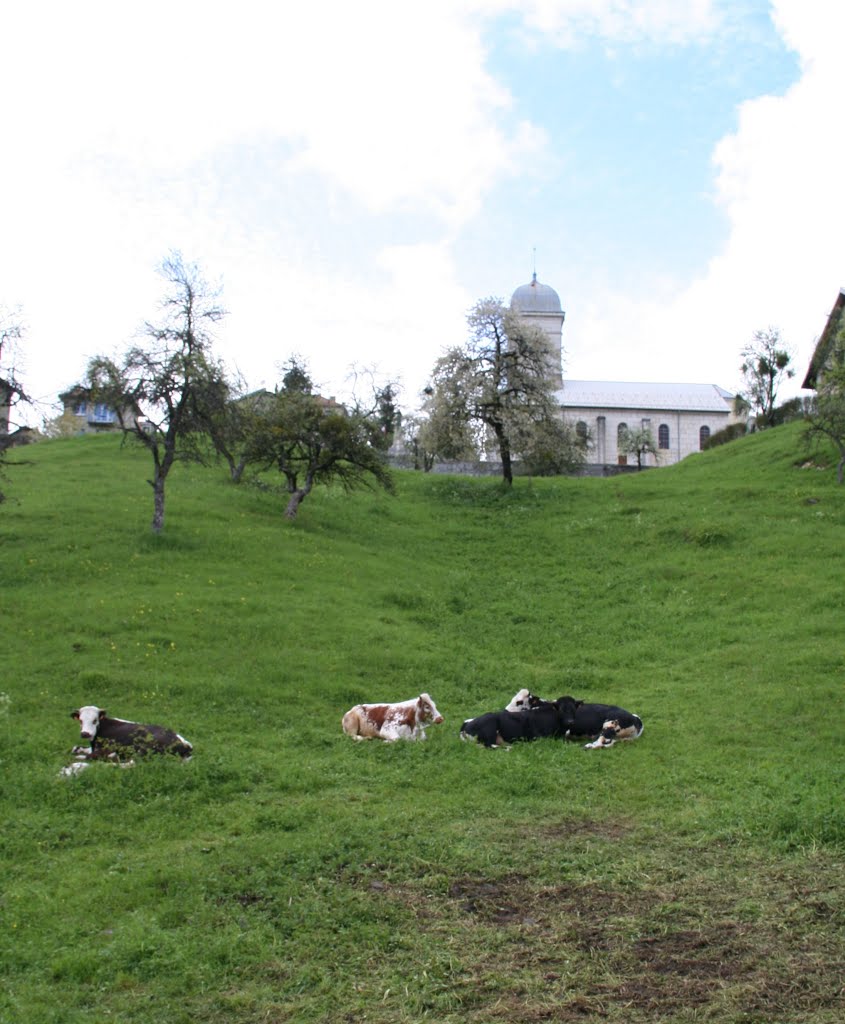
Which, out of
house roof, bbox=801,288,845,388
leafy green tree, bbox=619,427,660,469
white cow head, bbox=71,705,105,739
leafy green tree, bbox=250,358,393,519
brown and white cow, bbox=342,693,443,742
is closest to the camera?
white cow head, bbox=71,705,105,739

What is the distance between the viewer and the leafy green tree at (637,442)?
344 ft

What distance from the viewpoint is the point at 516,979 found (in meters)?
8.37

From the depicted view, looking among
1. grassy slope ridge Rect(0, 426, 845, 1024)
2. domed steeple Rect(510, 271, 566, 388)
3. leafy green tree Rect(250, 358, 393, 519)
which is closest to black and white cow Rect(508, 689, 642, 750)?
grassy slope ridge Rect(0, 426, 845, 1024)

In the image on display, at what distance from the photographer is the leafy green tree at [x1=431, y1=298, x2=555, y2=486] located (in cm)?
5291

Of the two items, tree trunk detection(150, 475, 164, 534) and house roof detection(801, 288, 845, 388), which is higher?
house roof detection(801, 288, 845, 388)

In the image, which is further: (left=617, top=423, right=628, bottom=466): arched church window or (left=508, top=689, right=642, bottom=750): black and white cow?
(left=617, top=423, right=628, bottom=466): arched church window

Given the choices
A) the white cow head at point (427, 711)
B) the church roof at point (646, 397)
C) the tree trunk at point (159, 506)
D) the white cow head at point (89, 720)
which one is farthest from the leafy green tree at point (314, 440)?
the church roof at point (646, 397)

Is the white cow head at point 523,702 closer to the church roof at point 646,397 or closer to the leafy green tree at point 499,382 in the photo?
the leafy green tree at point 499,382

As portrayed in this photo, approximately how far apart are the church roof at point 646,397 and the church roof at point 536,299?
35.3ft

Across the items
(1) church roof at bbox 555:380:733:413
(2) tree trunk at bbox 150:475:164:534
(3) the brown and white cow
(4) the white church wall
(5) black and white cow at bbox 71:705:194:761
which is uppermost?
(1) church roof at bbox 555:380:733:413

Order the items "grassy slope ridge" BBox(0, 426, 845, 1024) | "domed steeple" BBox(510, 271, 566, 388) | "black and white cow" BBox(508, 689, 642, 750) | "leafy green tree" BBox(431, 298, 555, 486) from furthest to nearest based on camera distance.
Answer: "domed steeple" BBox(510, 271, 566, 388), "leafy green tree" BBox(431, 298, 555, 486), "black and white cow" BBox(508, 689, 642, 750), "grassy slope ridge" BBox(0, 426, 845, 1024)

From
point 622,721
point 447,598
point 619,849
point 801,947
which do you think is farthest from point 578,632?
point 801,947

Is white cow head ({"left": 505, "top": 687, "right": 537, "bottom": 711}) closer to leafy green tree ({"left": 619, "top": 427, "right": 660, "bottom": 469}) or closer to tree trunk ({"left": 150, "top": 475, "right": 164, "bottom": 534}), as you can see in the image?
tree trunk ({"left": 150, "top": 475, "right": 164, "bottom": 534})

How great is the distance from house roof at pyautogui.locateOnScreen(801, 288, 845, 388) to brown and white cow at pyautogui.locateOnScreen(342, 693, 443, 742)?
158 ft
